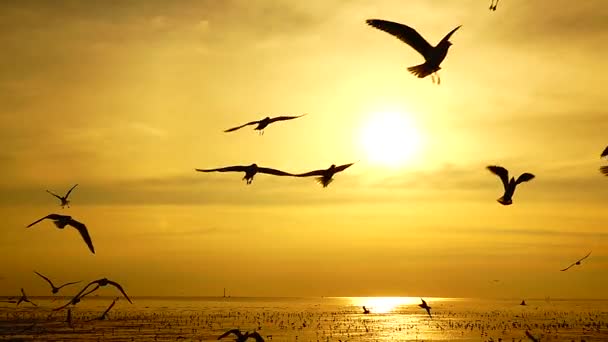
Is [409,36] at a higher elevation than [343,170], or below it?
higher

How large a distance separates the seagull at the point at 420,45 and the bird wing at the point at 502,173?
570 centimetres

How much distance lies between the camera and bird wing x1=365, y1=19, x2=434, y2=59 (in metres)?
16.7

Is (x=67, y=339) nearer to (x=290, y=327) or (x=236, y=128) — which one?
(x=290, y=327)

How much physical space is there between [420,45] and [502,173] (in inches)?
251

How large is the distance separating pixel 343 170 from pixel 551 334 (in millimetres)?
56162

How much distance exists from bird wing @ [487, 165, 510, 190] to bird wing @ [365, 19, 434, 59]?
6.06 m

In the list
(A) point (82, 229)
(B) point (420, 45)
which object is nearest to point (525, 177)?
(B) point (420, 45)

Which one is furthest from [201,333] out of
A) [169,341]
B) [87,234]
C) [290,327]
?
[87,234]

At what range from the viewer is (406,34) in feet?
55.3

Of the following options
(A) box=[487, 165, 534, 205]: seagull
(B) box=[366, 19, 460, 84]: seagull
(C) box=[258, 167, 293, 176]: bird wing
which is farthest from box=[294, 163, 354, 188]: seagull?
(A) box=[487, 165, 534, 205]: seagull

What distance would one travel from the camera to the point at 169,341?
5669cm

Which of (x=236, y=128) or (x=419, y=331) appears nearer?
(x=236, y=128)

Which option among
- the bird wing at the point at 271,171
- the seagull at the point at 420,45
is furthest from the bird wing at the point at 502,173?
the bird wing at the point at 271,171

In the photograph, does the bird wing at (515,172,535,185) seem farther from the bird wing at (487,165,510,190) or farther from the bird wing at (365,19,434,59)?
the bird wing at (365,19,434,59)
